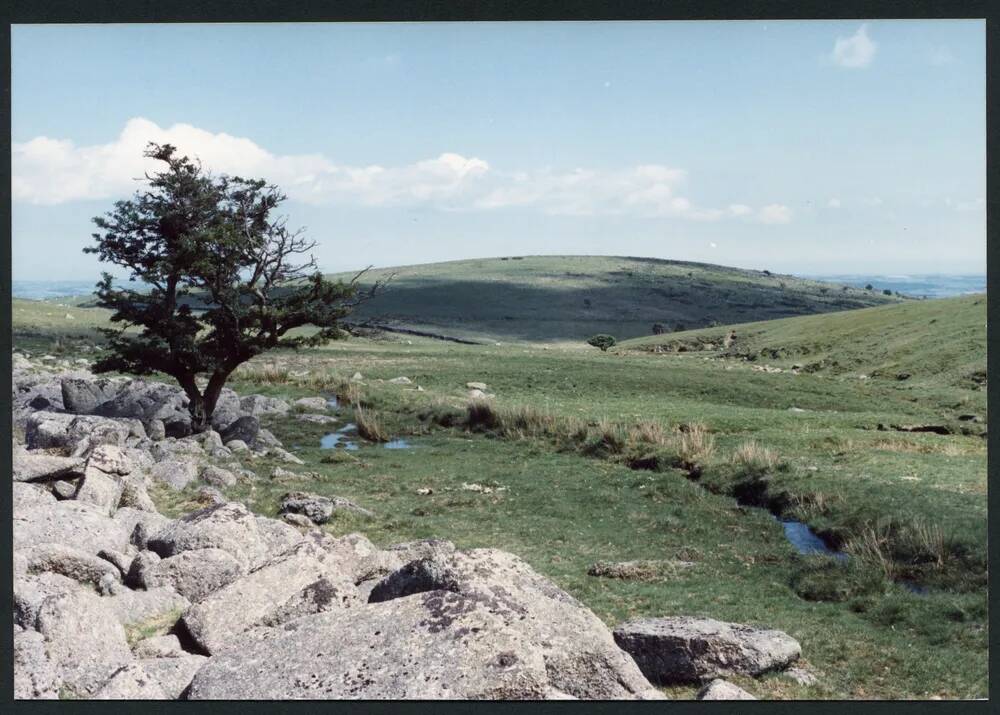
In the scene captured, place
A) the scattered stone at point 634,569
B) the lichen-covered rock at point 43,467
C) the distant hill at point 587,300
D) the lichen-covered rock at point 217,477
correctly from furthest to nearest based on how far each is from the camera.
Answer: the distant hill at point 587,300 < the lichen-covered rock at point 217,477 < the scattered stone at point 634,569 < the lichen-covered rock at point 43,467

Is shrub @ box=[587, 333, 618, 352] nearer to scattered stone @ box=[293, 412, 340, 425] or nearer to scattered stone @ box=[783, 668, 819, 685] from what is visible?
scattered stone @ box=[293, 412, 340, 425]

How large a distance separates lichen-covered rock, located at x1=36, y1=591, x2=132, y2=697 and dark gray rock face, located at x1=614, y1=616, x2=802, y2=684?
570cm

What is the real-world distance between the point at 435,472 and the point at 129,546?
42.7 feet

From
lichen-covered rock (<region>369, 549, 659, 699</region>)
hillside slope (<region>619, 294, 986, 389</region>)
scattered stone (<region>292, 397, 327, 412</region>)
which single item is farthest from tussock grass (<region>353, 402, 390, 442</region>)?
hillside slope (<region>619, 294, 986, 389</region>)

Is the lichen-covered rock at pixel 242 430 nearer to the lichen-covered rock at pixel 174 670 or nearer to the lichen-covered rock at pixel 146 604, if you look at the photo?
the lichen-covered rock at pixel 146 604

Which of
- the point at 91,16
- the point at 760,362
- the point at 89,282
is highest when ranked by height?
the point at 91,16

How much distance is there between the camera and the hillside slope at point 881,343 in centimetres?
4728

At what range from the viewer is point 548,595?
33.8ft

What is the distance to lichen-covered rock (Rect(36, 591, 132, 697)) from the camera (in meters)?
8.85

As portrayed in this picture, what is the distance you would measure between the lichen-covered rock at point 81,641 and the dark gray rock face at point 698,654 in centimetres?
570

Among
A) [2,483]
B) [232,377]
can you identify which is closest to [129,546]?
[2,483]


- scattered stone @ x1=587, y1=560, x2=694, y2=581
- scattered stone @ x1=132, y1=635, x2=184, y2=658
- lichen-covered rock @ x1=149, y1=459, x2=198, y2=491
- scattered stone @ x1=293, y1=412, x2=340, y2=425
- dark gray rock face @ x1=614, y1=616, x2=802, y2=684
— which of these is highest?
scattered stone @ x1=132, y1=635, x2=184, y2=658

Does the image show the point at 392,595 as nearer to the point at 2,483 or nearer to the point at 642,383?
the point at 2,483

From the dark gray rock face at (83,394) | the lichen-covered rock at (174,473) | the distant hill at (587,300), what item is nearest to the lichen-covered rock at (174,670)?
the lichen-covered rock at (174,473)
